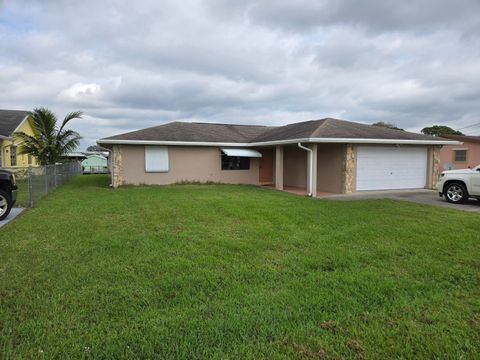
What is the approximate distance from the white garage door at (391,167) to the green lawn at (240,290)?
781 cm

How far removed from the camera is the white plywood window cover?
17.7 meters

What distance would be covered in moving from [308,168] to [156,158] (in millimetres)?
8434

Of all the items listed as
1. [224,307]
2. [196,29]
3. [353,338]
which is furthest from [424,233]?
[196,29]

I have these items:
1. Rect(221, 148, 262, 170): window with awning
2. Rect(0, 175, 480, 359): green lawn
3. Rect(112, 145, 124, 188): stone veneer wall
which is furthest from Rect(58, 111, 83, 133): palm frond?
Rect(0, 175, 480, 359): green lawn

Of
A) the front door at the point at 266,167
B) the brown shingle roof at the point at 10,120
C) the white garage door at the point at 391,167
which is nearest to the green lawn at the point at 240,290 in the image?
the white garage door at the point at 391,167

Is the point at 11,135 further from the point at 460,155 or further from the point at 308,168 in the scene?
the point at 460,155

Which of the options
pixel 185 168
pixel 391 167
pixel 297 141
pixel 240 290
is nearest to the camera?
pixel 240 290

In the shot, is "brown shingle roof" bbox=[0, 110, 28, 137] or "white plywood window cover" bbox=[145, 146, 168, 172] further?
"brown shingle roof" bbox=[0, 110, 28, 137]

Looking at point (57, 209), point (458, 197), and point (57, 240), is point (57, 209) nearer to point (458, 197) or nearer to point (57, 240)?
point (57, 240)

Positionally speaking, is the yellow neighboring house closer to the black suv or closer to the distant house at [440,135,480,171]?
the black suv

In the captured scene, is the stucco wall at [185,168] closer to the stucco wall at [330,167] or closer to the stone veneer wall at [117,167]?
the stone veneer wall at [117,167]

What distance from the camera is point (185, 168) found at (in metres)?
18.5

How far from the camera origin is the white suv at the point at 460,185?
11.1 metres

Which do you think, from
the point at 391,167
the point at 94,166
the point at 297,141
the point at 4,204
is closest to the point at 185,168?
the point at 297,141
